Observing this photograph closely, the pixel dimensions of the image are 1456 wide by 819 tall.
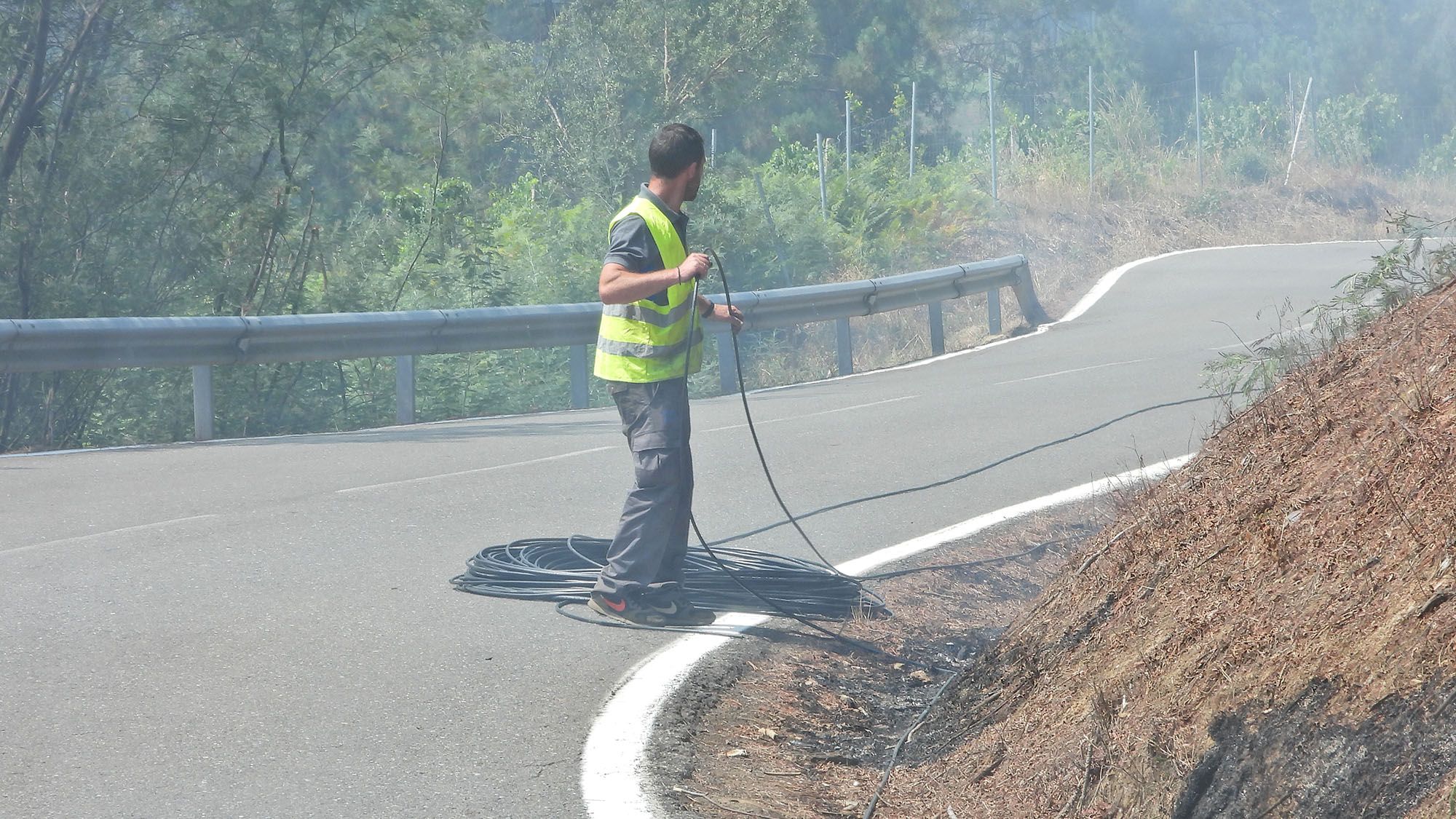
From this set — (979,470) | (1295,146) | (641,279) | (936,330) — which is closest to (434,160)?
(936,330)

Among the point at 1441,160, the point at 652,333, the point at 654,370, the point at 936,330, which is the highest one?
the point at 1441,160

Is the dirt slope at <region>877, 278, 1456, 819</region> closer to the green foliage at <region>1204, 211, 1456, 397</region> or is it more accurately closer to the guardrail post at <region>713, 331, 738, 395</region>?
the green foliage at <region>1204, 211, 1456, 397</region>

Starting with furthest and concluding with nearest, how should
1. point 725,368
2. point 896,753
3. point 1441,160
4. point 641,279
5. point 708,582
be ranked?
point 1441,160, point 725,368, point 708,582, point 641,279, point 896,753

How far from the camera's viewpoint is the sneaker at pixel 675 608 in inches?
240

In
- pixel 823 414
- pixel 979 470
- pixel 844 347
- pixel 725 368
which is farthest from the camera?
pixel 844 347

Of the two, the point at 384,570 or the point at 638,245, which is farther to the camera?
the point at 384,570

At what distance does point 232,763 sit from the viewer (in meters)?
4.25

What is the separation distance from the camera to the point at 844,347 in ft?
52.7

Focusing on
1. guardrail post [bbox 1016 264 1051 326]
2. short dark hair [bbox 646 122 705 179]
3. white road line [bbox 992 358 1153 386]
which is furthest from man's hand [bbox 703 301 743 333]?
guardrail post [bbox 1016 264 1051 326]

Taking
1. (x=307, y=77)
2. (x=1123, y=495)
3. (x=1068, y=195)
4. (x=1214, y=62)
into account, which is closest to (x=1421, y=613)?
(x=1123, y=495)

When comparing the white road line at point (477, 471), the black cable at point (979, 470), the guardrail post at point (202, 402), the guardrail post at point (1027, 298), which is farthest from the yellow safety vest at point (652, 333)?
the guardrail post at point (1027, 298)

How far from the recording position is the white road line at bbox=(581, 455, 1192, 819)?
405 cm

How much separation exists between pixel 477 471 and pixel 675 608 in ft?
11.8

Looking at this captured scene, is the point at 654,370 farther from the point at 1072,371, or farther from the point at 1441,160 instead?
the point at 1441,160
